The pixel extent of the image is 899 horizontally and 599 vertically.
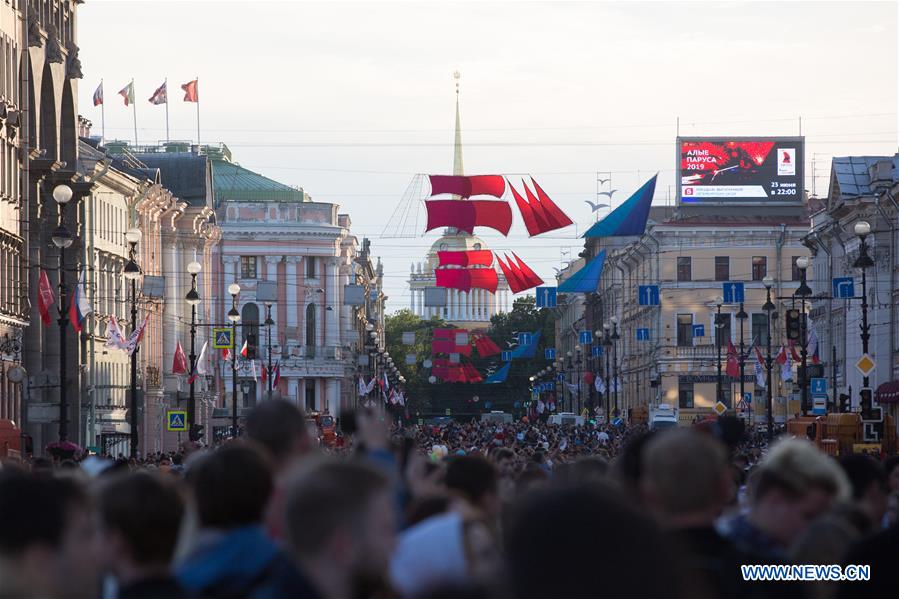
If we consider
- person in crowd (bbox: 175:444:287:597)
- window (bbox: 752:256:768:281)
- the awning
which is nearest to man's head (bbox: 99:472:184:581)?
person in crowd (bbox: 175:444:287:597)

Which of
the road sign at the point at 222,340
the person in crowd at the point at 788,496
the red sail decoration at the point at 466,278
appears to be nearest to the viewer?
the person in crowd at the point at 788,496

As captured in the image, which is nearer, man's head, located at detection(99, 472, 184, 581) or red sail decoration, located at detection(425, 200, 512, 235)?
man's head, located at detection(99, 472, 184, 581)

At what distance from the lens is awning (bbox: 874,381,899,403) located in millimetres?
58875

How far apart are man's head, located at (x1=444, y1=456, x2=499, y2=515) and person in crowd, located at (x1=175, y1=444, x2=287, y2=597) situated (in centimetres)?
254

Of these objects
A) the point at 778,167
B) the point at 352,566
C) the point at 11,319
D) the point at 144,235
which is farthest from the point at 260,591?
the point at 778,167

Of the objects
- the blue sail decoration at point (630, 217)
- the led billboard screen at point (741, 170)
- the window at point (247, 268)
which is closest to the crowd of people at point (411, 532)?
the blue sail decoration at point (630, 217)

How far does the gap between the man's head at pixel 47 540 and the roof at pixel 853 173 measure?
6821 centimetres

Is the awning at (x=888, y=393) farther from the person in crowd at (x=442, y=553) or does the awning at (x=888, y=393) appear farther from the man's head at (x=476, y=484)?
the person in crowd at (x=442, y=553)

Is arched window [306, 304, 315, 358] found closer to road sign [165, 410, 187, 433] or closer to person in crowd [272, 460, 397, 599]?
road sign [165, 410, 187, 433]

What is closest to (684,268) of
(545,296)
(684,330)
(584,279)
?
(684,330)

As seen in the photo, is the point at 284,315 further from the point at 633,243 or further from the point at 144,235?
the point at 144,235

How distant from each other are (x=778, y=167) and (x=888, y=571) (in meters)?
105

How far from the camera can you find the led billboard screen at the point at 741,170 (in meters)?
110

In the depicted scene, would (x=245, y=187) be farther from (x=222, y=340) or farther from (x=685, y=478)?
(x=685, y=478)
